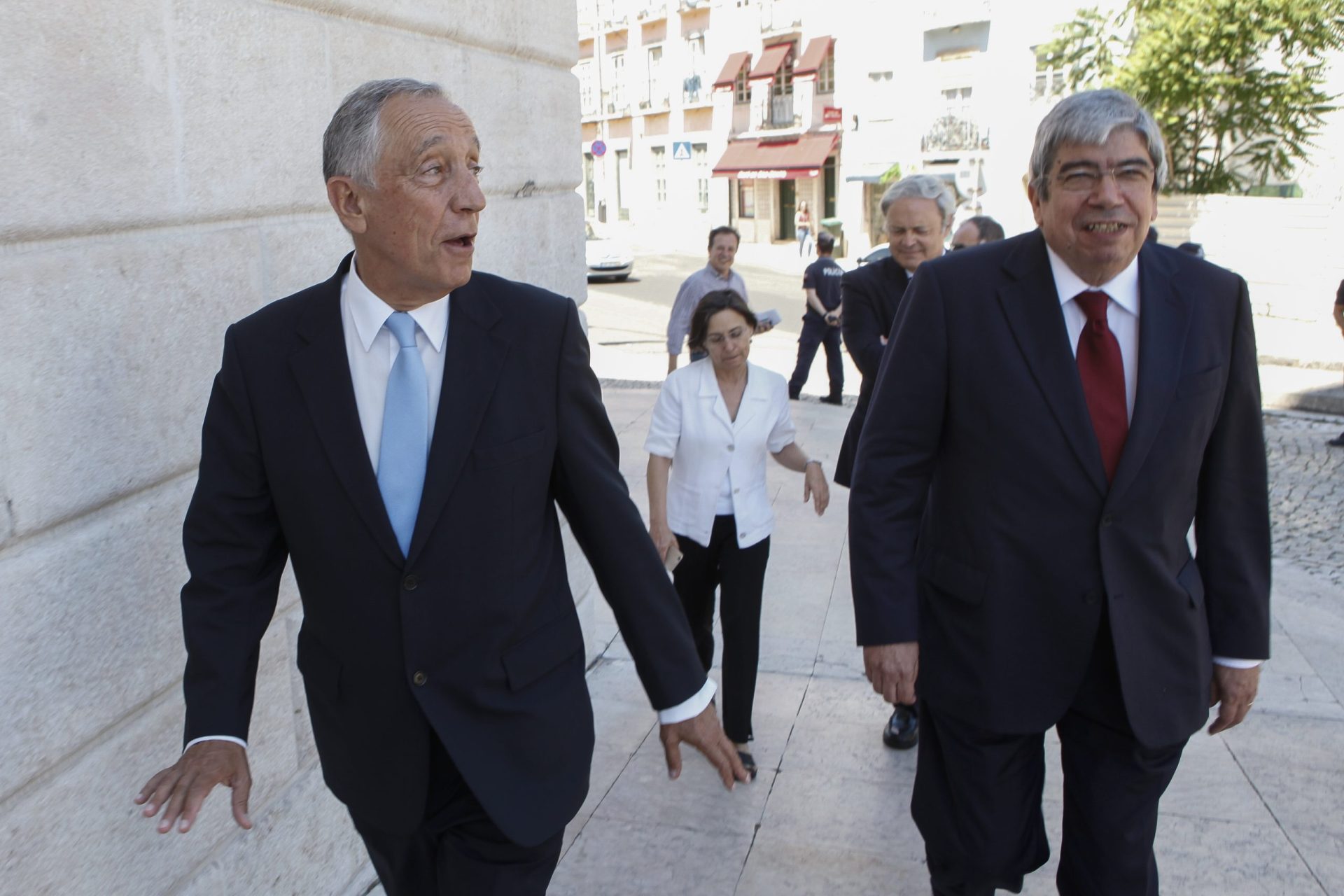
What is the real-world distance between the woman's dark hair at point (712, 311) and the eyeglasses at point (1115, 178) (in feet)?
6.26

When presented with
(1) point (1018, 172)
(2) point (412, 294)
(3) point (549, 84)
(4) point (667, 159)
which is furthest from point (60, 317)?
(4) point (667, 159)

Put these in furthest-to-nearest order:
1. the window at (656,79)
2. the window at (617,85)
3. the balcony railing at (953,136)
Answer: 1. the window at (617,85)
2. the window at (656,79)
3. the balcony railing at (953,136)

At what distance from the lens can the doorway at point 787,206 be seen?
138 feet

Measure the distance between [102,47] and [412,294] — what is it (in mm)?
885

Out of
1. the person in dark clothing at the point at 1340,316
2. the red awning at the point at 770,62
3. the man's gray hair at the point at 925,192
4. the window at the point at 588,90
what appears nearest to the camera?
the man's gray hair at the point at 925,192

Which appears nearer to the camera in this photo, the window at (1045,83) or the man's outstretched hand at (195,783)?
the man's outstretched hand at (195,783)

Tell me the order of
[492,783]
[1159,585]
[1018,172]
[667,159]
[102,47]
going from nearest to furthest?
[492,783] < [102,47] < [1159,585] < [1018,172] < [667,159]

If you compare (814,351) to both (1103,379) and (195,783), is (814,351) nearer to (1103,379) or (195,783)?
(1103,379)

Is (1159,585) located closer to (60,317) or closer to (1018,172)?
(60,317)

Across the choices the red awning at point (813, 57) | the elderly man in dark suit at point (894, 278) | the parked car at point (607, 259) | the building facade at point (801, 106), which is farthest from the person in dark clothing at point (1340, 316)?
the red awning at point (813, 57)

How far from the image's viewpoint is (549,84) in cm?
477

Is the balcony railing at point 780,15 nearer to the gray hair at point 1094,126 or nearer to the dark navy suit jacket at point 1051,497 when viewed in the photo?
the gray hair at point 1094,126

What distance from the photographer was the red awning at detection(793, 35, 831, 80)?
38.4m

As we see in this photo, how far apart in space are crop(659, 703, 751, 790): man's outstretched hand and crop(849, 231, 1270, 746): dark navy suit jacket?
629 millimetres
